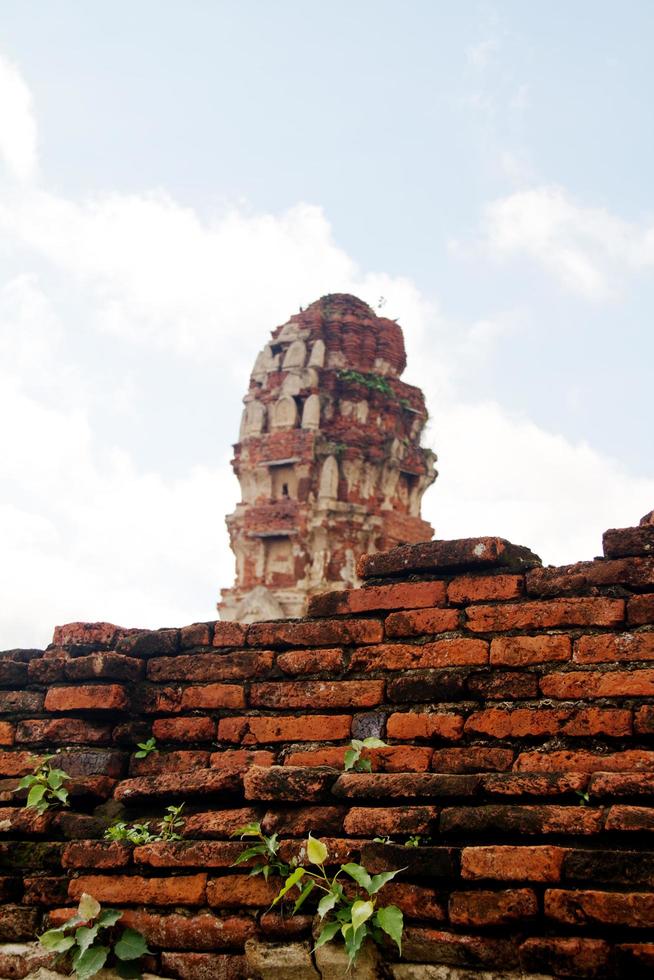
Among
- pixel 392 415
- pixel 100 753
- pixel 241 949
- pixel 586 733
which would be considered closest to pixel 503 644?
pixel 586 733

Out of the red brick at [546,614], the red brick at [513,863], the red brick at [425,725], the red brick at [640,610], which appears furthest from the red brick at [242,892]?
the red brick at [640,610]

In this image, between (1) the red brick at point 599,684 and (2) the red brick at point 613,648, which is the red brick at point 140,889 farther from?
(2) the red brick at point 613,648

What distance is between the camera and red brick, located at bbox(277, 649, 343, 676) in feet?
12.1

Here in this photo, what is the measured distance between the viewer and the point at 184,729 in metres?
3.84

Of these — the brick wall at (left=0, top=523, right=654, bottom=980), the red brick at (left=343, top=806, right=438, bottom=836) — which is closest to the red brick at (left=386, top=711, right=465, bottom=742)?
the brick wall at (left=0, top=523, right=654, bottom=980)

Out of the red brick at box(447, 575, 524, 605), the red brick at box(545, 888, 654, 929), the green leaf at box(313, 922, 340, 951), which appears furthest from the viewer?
the red brick at box(447, 575, 524, 605)

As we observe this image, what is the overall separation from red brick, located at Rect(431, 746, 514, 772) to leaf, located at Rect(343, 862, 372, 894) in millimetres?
537

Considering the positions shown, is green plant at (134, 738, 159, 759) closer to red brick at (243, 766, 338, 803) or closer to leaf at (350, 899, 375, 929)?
red brick at (243, 766, 338, 803)

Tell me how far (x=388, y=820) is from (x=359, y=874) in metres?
0.21

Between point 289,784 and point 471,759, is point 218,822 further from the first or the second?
point 471,759

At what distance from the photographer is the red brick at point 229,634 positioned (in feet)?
12.9

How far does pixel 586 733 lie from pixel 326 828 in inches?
33.4

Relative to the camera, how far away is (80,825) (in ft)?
11.5

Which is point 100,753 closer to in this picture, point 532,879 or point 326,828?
point 326,828
